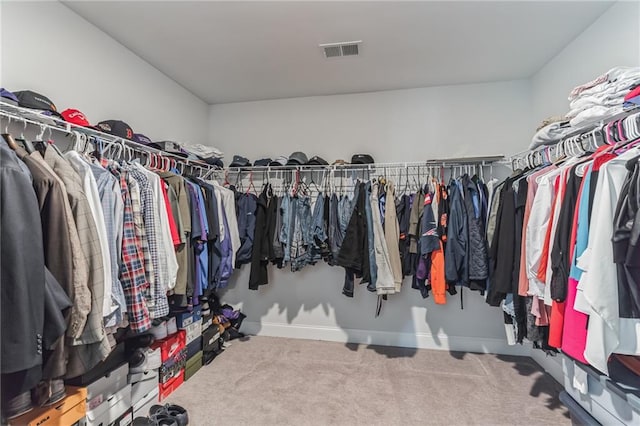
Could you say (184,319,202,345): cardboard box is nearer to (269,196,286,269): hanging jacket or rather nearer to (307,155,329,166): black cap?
(269,196,286,269): hanging jacket

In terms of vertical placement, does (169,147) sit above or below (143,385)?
above

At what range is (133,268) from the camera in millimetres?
1482

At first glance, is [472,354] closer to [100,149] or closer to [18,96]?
[100,149]

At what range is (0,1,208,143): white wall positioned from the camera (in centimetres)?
155

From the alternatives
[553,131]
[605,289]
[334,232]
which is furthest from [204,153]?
[605,289]

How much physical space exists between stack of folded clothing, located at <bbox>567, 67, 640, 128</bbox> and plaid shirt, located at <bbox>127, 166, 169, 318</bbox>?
248cm

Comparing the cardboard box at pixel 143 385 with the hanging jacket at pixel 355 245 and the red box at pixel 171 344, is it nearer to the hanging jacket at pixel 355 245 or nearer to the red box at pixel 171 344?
the red box at pixel 171 344

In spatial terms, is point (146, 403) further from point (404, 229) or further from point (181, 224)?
point (404, 229)

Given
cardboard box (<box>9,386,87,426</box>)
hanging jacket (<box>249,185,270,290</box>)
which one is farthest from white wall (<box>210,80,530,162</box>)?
cardboard box (<box>9,386,87,426</box>)

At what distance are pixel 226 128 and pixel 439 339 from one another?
129 inches

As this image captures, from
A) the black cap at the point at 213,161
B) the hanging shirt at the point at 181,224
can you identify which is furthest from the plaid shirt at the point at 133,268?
the black cap at the point at 213,161

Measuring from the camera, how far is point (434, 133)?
9.33 feet

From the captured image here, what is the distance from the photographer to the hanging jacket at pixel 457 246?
7.34ft

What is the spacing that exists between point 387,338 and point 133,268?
237 centimetres
